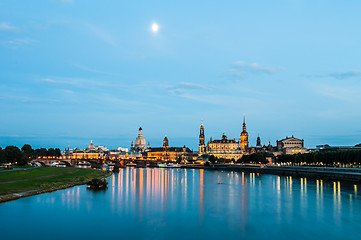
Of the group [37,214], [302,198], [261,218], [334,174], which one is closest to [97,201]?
[37,214]

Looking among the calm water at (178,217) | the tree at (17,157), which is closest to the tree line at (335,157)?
the calm water at (178,217)

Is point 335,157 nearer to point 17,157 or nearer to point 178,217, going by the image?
point 178,217

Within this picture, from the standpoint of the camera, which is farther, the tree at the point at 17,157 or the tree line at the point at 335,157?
the tree at the point at 17,157

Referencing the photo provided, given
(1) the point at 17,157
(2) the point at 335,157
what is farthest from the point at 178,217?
(2) the point at 335,157

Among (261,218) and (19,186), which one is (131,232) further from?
(19,186)

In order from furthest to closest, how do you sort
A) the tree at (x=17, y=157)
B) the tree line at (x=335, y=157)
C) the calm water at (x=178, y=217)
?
the tree at (x=17, y=157) < the tree line at (x=335, y=157) < the calm water at (x=178, y=217)

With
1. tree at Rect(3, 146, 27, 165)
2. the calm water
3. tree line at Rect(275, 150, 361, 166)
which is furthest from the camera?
tree at Rect(3, 146, 27, 165)

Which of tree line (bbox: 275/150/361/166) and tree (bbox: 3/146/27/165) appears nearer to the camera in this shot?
tree line (bbox: 275/150/361/166)

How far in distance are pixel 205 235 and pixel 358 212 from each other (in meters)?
20.5

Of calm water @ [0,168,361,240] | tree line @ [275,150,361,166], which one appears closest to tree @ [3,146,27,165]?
calm water @ [0,168,361,240]

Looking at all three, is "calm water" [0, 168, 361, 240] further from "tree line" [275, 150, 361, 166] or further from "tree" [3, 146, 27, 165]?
"tree" [3, 146, 27, 165]

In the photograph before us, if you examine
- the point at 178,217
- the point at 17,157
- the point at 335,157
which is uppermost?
the point at 17,157

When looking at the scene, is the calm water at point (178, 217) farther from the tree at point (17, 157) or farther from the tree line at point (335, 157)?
the tree at point (17, 157)

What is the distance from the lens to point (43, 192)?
52312 mm
